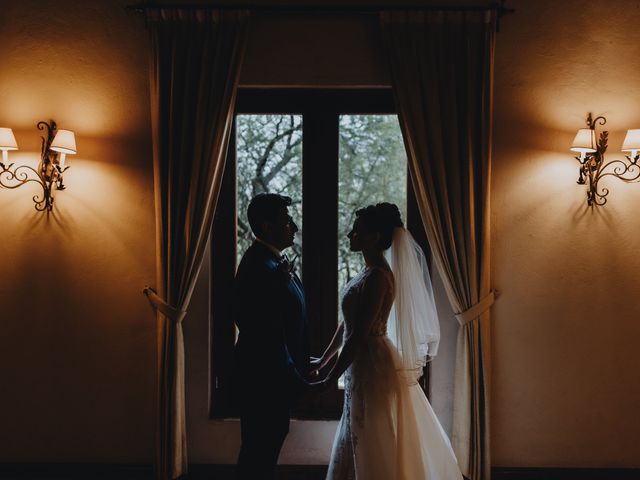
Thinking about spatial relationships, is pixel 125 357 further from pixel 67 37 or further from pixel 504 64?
pixel 504 64

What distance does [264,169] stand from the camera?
11.2 ft

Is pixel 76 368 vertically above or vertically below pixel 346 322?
below

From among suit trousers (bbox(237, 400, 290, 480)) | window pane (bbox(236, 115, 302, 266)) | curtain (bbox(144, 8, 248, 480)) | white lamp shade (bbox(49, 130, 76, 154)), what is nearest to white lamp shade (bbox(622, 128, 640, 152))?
window pane (bbox(236, 115, 302, 266))

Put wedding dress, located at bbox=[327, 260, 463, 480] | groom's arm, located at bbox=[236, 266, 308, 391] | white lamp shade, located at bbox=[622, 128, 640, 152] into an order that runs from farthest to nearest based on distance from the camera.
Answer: white lamp shade, located at bbox=[622, 128, 640, 152], wedding dress, located at bbox=[327, 260, 463, 480], groom's arm, located at bbox=[236, 266, 308, 391]

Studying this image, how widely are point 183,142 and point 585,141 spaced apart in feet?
8.18

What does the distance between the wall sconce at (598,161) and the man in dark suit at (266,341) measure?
194 centimetres

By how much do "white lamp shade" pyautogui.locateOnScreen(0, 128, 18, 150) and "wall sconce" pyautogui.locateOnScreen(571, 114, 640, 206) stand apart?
→ 11.4ft

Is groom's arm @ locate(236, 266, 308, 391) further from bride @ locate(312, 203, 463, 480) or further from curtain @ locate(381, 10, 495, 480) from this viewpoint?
curtain @ locate(381, 10, 495, 480)

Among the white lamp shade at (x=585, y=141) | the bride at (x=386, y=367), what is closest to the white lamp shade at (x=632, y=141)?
the white lamp shade at (x=585, y=141)

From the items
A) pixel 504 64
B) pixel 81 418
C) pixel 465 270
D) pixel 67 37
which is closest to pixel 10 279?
pixel 81 418

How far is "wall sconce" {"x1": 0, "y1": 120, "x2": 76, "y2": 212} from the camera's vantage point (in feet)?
10.1

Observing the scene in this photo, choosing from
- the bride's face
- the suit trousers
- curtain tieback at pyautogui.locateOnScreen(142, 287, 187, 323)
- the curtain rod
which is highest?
the curtain rod

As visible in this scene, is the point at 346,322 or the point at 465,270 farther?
the point at 465,270

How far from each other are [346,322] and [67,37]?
261 centimetres
